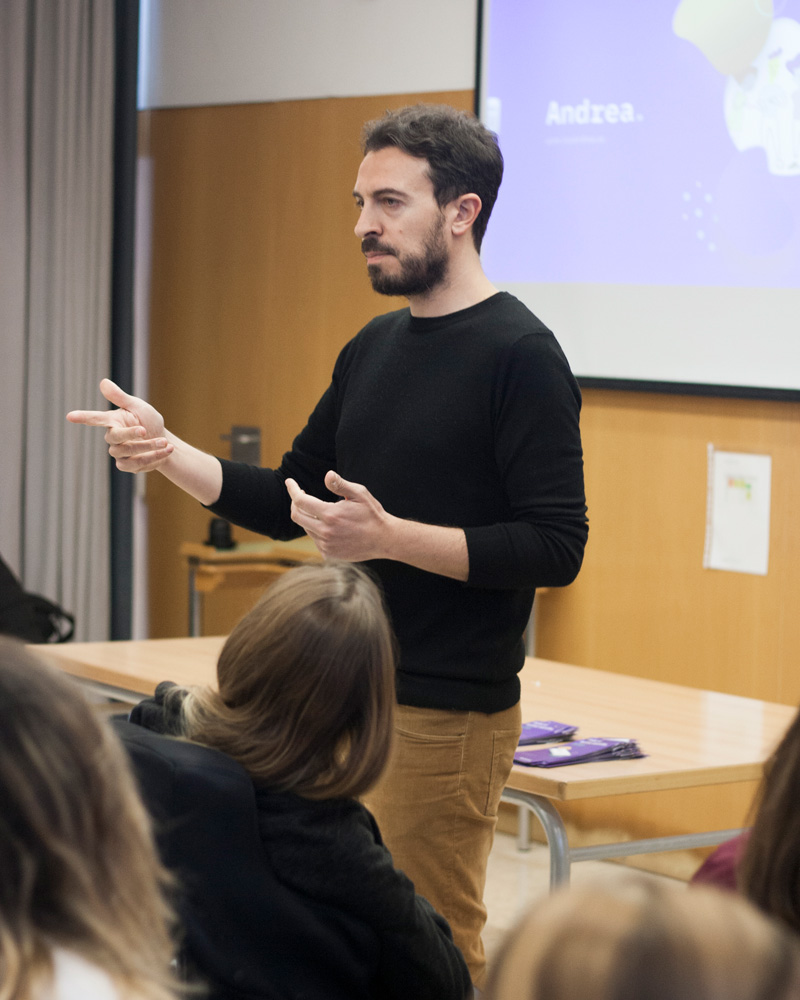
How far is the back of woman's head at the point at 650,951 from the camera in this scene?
1.71 feet

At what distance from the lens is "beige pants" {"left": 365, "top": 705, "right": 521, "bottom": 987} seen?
1739 millimetres

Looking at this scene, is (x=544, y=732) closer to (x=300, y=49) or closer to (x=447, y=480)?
(x=447, y=480)

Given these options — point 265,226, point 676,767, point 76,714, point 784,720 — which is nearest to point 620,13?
point 265,226

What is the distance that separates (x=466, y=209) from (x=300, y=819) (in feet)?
3.07

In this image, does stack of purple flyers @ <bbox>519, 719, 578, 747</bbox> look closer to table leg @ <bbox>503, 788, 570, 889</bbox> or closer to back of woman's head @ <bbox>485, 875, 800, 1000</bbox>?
table leg @ <bbox>503, 788, 570, 889</bbox>

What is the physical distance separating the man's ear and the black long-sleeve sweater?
4.8 inches

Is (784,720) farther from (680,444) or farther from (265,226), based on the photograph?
(265,226)

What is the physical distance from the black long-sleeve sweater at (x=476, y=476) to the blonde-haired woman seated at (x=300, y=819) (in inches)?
13.9

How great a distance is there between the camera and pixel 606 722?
2508 millimetres

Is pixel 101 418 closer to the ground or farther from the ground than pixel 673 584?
farther from the ground

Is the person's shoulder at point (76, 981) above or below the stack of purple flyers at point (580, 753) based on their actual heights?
above

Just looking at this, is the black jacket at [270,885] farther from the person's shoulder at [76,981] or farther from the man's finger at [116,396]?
the man's finger at [116,396]

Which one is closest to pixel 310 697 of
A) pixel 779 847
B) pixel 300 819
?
pixel 300 819

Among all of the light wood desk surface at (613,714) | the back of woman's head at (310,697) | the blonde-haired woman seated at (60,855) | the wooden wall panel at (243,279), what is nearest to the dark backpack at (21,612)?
the wooden wall panel at (243,279)
